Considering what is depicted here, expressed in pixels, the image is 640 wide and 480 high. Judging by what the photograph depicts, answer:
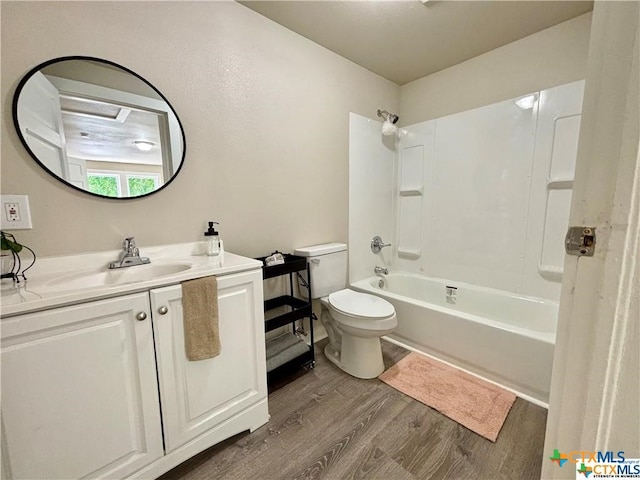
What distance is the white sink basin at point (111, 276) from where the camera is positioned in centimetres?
110

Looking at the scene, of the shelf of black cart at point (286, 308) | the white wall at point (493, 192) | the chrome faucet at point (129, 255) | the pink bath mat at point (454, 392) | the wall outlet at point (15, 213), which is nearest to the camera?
the wall outlet at point (15, 213)

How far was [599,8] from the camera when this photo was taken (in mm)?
476

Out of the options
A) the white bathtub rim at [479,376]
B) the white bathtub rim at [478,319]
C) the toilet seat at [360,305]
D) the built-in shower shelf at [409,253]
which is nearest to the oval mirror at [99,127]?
the toilet seat at [360,305]

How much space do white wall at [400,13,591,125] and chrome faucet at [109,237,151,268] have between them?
2673mm

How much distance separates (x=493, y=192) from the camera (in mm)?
2211

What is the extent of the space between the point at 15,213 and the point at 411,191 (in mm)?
2794

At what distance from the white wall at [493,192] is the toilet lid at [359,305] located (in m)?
1.06

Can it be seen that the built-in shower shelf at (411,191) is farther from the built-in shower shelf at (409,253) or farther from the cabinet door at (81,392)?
the cabinet door at (81,392)

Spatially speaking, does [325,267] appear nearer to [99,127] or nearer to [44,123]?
[99,127]

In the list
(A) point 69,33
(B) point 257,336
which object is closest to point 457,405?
(B) point 257,336

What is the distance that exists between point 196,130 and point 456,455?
2167 mm

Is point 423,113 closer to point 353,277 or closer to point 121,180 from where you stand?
point 353,277

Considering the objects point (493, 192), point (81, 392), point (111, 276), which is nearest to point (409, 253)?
point (493, 192)

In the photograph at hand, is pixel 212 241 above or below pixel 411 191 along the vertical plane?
below
